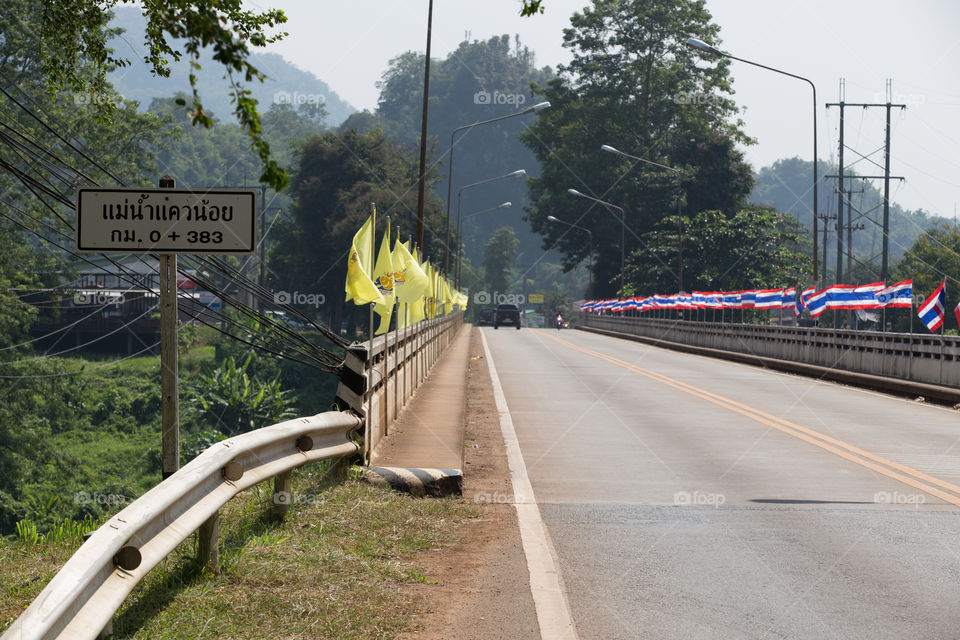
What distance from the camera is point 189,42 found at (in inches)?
177

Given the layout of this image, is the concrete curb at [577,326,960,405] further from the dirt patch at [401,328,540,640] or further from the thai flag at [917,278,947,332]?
the dirt patch at [401,328,540,640]

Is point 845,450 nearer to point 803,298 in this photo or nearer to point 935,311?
point 935,311

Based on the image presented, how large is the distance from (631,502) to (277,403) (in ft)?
146

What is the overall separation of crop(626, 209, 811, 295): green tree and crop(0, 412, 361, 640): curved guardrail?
6862cm

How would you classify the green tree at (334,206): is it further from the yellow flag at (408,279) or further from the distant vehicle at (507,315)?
the yellow flag at (408,279)

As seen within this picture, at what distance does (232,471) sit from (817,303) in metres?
27.5

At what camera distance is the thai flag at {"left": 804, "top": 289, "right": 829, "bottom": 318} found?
102ft

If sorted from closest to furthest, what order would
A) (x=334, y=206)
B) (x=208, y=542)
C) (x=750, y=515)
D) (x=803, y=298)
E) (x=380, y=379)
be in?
(x=208, y=542), (x=750, y=515), (x=380, y=379), (x=803, y=298), (x=334, y=206)

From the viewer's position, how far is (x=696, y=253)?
7638cm

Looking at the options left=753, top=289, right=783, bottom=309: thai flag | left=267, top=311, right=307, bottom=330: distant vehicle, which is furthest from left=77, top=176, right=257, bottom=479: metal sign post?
left=753, top=289, right=783, bottom=309: thai flag

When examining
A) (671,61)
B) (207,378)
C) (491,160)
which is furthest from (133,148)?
(491,160)

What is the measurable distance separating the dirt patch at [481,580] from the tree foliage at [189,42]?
267 centimetres

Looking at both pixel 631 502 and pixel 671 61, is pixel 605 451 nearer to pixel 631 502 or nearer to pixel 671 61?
pixel 631 502

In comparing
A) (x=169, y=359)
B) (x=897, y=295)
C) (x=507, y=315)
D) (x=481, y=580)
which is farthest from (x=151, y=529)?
(x=507, y=315)
